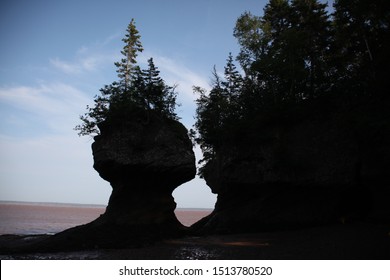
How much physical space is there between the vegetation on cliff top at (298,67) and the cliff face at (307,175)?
Result: 5.45 feet

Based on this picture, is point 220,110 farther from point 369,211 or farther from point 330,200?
point 369,211

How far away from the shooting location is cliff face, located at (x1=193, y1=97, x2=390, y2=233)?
66.2ft

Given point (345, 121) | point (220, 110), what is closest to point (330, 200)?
point (345, 121)

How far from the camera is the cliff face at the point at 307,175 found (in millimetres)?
20188

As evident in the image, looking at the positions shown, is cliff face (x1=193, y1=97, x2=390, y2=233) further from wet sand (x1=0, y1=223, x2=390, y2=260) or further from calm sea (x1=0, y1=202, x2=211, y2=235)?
calm sea (x1=0, y1=202, x2=211, y2=235)

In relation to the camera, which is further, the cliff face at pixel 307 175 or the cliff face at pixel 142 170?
the cliff face at pixel 142 170

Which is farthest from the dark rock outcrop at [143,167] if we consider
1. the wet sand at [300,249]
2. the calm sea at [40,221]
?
the calm sea at [40,221]

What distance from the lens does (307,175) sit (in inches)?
841

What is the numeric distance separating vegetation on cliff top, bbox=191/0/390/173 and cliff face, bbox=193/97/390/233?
1.66 meters

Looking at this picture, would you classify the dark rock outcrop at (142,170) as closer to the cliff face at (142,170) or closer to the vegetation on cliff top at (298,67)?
the cliff face at (142,170)

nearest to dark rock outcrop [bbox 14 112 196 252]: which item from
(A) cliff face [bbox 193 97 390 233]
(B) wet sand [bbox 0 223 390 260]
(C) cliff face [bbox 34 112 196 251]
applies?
(C) cliff face [bbox 34 112 196 251]

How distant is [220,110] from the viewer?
28906mm

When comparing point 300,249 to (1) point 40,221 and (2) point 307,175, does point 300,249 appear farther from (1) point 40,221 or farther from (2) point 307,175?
(1) point 40,221

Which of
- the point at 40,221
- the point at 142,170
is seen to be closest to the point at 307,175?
the point at 142,170
